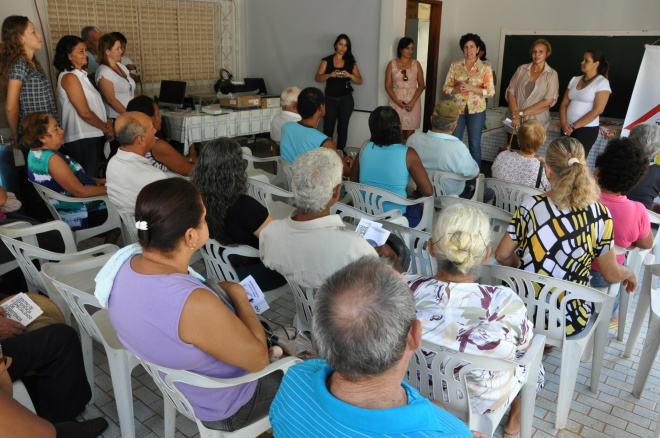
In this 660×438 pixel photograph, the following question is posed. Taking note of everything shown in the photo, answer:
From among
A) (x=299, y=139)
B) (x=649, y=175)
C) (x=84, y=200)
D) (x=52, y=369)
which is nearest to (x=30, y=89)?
(x=84, y=200)

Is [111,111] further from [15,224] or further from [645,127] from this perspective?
[645,127]

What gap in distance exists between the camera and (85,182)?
137 inches

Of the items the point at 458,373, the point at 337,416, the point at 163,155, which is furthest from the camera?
the point at 163,155

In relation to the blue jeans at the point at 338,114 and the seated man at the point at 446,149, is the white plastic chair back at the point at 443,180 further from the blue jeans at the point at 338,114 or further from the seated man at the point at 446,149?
the blue jeans at the point at 338,114

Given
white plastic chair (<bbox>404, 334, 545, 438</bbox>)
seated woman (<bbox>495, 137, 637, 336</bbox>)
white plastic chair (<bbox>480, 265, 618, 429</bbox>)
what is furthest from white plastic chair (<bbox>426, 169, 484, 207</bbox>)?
white plastic chair (<bbox>404, 334, 545, 438</bbox>)

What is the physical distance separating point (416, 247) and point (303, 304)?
0.62 meters

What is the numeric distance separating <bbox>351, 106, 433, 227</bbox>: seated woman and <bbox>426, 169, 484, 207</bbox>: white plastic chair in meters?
0.26

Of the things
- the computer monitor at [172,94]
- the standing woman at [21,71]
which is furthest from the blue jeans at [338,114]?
the standing woman at [21,71]

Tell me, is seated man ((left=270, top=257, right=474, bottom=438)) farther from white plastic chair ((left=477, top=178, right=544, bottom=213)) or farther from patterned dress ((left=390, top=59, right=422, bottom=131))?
patterned dress ((left=390, top=59, right=422, bottom=131))

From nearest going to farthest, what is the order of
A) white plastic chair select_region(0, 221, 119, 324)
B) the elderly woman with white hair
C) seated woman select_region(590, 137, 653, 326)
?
1. white plastic chair select_region(0, 221, 119, 324)
2. seated woman select_region(590, 137, 653, 326)
3. the elderly woman with white hair

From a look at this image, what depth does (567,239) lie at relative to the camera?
2148mm

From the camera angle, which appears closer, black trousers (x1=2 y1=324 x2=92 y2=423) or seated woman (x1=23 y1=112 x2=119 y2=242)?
black trousers (x1=2 y1=324 x2=92 y2=423)

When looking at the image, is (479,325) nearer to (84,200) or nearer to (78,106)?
(84,200)

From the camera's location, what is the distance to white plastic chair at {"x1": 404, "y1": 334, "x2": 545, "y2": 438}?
1468mm
